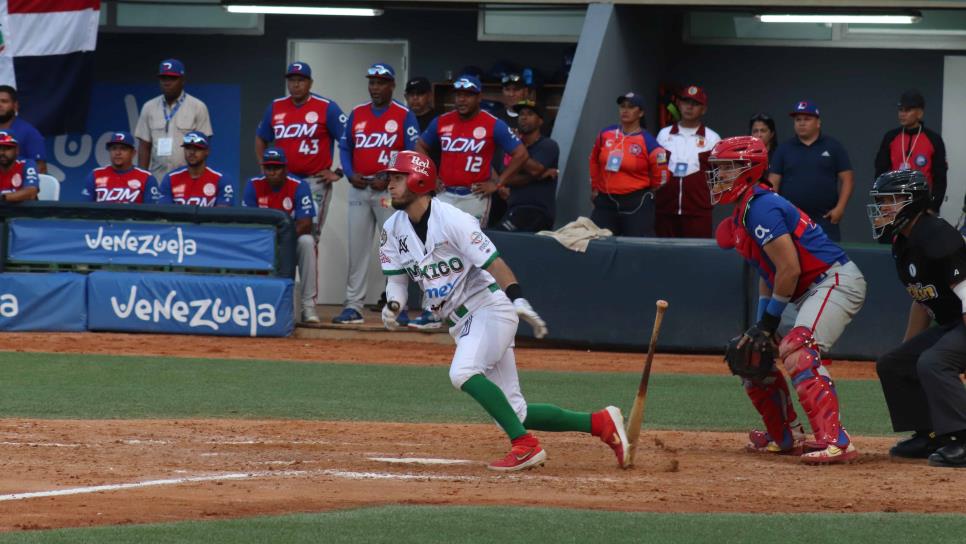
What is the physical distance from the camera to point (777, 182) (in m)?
14.3

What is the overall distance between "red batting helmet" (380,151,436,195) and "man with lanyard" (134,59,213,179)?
331 inches

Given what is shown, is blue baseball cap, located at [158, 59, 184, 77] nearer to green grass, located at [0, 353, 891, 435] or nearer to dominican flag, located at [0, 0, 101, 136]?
dominican flag, located at [0, 0, 101, 136]

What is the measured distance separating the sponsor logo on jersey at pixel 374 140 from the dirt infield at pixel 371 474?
5505mm

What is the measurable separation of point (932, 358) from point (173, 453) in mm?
4276

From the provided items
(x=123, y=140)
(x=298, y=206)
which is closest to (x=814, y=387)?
(x=298, y=206)

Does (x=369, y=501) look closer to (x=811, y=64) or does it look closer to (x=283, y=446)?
(x=283, y=446)

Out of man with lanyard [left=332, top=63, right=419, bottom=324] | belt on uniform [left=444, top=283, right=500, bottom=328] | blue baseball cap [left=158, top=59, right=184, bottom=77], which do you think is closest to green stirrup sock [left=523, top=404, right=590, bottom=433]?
belt on uniform [left=444, top=283, right=500, bottom=328]

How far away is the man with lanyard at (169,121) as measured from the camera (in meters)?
15.6

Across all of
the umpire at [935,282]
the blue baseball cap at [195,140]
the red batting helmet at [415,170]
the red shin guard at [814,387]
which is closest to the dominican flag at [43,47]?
the blue baseball cap at [195,140]

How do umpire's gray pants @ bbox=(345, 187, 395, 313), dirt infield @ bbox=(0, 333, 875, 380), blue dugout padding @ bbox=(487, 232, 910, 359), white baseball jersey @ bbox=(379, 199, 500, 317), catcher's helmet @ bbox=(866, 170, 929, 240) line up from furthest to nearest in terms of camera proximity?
umpire's gray pants @ bbox=(345, 187, 395, 313)
blue dugout padding @ bbox=(487, 232, 910, 359)
dirt infield @ bbox=(0, 333, 875, 380)
catcher's helmet @ bbox=(866, 170, 929, 240)
white baseball jersey @ bbox=(379, 199, 500, 317)

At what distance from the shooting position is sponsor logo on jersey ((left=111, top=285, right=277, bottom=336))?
47.4ft

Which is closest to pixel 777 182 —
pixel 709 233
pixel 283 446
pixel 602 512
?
pixel 709 233

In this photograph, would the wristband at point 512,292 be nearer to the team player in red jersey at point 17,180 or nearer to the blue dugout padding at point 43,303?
the blue dugout padding at point 43,303

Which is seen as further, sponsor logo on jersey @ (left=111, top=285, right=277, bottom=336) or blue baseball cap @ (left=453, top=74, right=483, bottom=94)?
sponsor logo on jersey @ (left=111, top=285, right=277, bottom=336)
